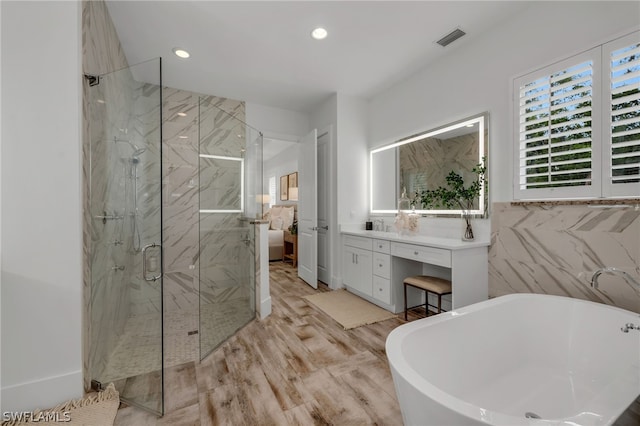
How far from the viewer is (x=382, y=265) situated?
2.96 meters

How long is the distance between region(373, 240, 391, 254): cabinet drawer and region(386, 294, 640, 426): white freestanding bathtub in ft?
4.11

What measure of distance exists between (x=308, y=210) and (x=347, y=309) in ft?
5.18

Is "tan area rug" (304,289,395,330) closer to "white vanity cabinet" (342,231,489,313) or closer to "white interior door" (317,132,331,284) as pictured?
"white vanity cabinet" (342,231,489,313)

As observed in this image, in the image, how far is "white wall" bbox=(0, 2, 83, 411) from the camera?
1.45 meters

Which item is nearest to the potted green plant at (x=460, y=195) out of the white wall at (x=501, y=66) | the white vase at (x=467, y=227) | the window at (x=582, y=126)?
the white vase at (x=467, y=227)

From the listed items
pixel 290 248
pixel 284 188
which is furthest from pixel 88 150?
pixel 284 188

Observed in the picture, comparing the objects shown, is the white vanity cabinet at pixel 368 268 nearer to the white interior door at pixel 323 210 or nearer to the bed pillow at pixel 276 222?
the white interior door at pixel 323 210

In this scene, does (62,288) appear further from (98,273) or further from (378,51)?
(378,51)

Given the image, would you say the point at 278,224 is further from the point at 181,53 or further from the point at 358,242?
the point at 181,53

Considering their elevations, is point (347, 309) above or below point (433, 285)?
below

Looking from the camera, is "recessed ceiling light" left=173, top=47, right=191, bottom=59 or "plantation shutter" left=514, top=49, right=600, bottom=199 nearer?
"plantation shutter" left=514, top=49, right=600, bottom=199

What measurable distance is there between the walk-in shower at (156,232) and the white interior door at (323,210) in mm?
1108

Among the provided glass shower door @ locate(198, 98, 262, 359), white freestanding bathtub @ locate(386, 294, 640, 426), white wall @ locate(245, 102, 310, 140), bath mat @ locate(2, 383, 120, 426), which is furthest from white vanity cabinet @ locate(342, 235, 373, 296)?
bath mat @ locate(2, 383, 120, 426)

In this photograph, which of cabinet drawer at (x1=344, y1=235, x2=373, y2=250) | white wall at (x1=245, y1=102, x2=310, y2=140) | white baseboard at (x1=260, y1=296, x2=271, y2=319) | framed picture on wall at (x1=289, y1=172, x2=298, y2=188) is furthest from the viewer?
framed picture on wall at (x1=289, y1=172, x2=298, y2=188)
